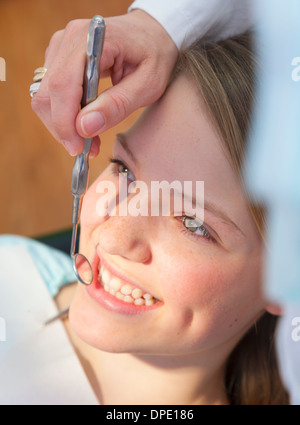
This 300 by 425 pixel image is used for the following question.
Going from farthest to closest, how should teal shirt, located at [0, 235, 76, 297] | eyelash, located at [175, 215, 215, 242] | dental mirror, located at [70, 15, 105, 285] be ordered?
teal shirt, located at [0, 235, 76, 297], eyelash, located at [175, 215, 215, 242], dental mirror, located at [70, 15, 105, 285]

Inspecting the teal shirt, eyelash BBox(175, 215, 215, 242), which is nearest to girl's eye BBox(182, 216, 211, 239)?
eyelash BBox(175, 215, 215, 242)

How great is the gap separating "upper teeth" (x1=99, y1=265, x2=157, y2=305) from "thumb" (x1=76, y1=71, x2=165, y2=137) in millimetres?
146

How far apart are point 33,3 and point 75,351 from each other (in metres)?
0.35

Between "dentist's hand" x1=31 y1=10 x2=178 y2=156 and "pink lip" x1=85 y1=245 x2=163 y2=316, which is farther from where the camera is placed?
"pink lip" x1=85 y1=245 x2=163 y2=316

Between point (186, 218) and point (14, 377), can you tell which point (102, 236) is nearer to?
point (186, 218)

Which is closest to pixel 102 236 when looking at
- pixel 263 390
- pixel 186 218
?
pixel 186 218

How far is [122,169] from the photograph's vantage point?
0.52 metres

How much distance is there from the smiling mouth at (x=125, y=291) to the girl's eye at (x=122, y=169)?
0.27 feet

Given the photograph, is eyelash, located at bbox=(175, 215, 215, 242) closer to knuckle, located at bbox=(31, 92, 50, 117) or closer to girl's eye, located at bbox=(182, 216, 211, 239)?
girl's eye, located at bbox=(182, 216, 211, 239)

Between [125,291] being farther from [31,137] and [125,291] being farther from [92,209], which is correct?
[31,137]

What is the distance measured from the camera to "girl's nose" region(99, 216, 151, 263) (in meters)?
0.48

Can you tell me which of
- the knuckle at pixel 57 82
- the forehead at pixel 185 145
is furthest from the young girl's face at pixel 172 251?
the knuckle at pixel 57 82

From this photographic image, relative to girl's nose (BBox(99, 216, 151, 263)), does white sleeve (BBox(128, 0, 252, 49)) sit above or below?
above

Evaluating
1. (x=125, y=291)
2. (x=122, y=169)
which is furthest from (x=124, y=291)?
(x=122, y=169)
